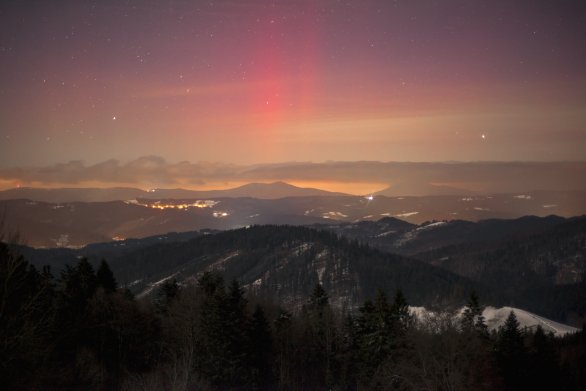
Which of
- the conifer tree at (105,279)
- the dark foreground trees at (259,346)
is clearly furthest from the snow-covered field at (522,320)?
the conifer tree at (105,279)

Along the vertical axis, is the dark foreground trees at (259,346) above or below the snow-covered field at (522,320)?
above

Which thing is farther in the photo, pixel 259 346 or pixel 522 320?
pixel 522 320

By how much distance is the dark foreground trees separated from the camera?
38.6 meters

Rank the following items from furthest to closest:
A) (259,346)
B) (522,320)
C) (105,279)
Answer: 1. (522,320)
2. (105,279)
3. (259,346)

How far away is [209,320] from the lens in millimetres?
46844

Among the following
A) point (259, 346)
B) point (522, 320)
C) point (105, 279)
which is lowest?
point (522, 320)

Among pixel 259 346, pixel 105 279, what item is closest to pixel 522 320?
pixel 259 346

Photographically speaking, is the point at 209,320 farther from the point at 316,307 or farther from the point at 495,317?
the point at 495,317

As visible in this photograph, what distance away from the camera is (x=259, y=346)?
5306 centimetres

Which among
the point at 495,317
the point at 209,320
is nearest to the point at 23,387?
the point at 209,320

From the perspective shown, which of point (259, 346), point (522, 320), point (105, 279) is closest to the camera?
point (259, 346)

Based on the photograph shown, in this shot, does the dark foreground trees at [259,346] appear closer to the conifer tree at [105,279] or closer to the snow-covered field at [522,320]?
the conifer tree at [105,279]

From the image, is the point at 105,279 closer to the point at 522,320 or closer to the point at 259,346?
the point at 259,346

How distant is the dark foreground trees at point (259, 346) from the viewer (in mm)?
38625
